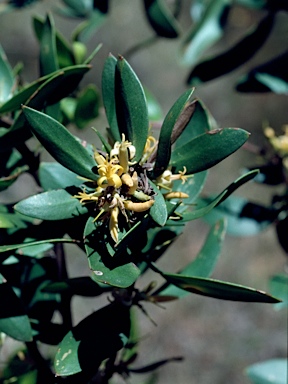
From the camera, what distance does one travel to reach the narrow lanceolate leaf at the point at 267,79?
99cm

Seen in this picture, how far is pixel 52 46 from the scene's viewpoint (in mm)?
680

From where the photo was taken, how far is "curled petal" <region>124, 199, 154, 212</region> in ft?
1.70

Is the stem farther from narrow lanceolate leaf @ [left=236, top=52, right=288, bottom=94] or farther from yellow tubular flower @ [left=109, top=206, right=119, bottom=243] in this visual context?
narrow lanceolate leaf @ [left=236, top=52, right=288, bottom=94]

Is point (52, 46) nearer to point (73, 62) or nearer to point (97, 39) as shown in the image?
point (73, 62)

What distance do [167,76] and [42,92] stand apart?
3.82 m

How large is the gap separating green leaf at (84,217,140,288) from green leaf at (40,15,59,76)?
232mm

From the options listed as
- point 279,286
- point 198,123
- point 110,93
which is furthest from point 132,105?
point 279,286

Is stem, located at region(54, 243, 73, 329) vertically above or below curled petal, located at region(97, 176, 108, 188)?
below

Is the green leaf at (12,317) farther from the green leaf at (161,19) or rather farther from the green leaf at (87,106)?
the green leaf at (161,19)

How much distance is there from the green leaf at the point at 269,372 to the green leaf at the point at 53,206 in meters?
0.53

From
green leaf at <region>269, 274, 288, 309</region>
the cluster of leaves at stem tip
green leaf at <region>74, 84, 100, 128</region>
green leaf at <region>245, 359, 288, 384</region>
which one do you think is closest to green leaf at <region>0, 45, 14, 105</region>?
the cluster of leaves at stem tip

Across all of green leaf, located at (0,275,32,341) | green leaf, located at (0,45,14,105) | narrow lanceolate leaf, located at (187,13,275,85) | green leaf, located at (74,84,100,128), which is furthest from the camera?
narrow lanceolate leaf, located at (187,13,275,85)

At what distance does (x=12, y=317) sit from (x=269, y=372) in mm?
516

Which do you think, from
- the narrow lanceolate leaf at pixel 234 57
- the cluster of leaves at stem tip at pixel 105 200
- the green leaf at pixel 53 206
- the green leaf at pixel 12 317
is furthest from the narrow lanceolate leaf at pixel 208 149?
the narrow lanceolate leaf at pixel 234 57
